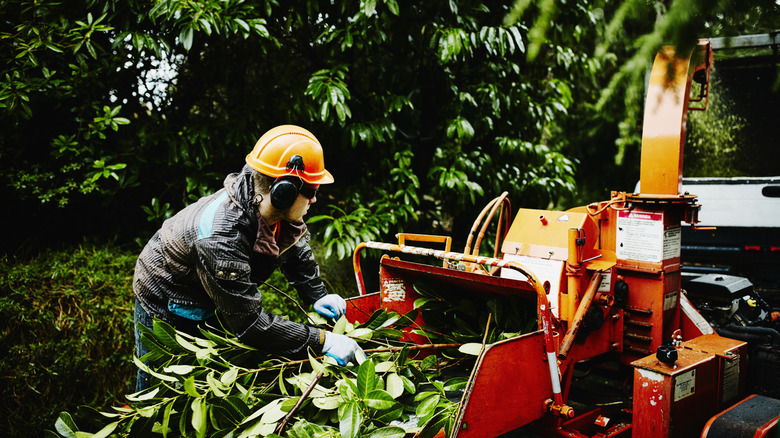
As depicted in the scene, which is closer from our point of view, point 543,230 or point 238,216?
point 238,216

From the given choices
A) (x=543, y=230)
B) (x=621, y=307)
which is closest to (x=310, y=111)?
(x=543, y=230)

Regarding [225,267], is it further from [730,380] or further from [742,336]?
[742,336]

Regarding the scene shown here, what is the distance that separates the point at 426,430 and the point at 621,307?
1471 millimetres

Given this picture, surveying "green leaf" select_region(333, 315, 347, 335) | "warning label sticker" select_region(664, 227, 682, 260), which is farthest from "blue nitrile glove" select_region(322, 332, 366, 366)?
"warning label sticker" select_region(664, 227, 682, 260)

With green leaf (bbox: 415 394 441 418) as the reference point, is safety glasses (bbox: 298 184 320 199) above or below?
above

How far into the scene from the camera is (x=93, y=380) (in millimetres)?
3650

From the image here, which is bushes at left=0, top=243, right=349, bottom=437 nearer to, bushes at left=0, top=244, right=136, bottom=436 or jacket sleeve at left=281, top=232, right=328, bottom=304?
bushes at left=0, top=244, right=136, bottom=436

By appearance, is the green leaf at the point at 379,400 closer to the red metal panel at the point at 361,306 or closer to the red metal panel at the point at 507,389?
the red metal panel at the point at 507,389

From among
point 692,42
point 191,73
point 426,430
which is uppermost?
point 191,73

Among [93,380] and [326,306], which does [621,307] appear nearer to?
[326,306]

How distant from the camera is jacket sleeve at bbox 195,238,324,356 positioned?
7.27 ft

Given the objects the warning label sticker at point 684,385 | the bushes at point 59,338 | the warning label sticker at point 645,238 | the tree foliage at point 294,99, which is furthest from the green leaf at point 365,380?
the bushes at point 59,338

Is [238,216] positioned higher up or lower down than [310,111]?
lower down

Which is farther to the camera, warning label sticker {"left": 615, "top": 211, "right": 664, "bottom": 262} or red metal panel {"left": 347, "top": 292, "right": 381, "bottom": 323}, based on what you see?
red metal panel {"left": 347, "top": 292, "right": 381, "bottom": 323}
